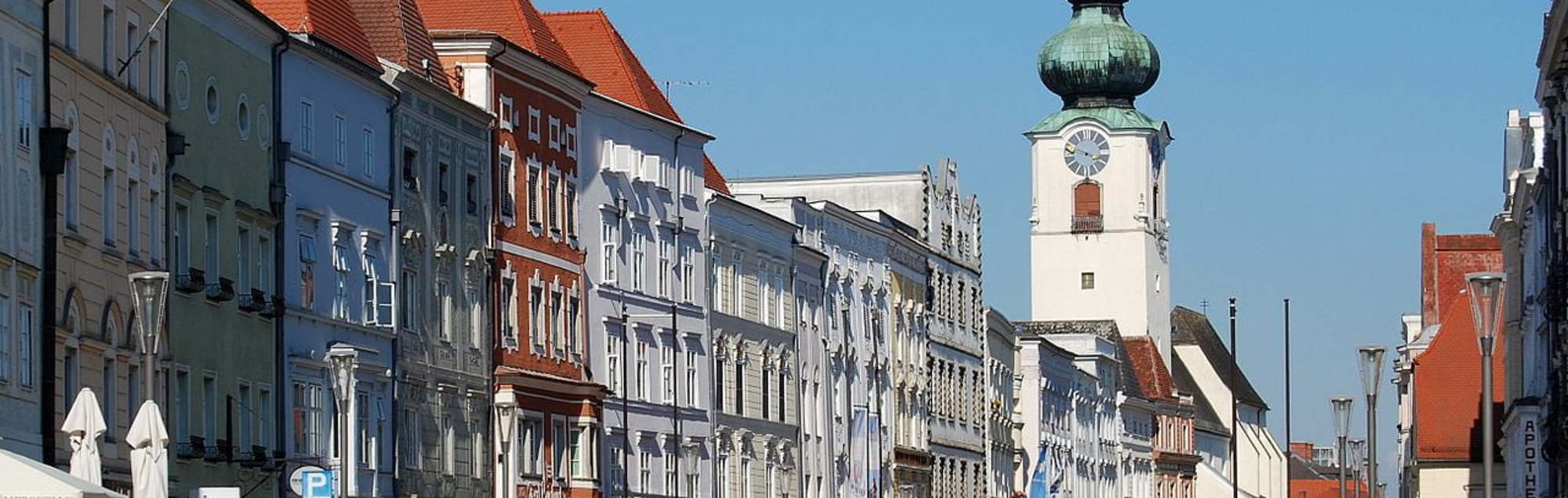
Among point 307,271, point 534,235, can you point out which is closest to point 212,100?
point 307,271

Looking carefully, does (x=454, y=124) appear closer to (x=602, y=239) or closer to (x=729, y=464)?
(x=602, y=239)

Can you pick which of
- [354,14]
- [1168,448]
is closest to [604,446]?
[354,14]

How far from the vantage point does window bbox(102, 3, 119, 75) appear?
42.4 m

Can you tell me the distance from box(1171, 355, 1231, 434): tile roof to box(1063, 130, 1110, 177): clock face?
14.4 m

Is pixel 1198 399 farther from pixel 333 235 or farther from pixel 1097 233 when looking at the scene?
pixel 333 235

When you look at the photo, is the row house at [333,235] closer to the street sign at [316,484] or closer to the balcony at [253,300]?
the balcony at [253,300]

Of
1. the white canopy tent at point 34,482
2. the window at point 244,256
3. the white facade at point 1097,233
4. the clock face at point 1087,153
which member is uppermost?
the clock face at point 1087,153

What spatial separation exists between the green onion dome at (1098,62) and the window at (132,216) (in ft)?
412

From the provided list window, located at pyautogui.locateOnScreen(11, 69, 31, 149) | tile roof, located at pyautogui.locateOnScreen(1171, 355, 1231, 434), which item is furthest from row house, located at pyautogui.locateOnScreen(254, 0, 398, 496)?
tile roof, located at pyautogui.locateOnScreen(1171, 355, 1231, 434)

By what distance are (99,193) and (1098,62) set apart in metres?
127

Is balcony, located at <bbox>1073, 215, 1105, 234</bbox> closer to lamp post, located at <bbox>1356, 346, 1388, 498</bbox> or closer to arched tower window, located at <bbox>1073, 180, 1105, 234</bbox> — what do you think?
arched tower window, located at <bbox>1073, 180, 1105, 234</bbox>

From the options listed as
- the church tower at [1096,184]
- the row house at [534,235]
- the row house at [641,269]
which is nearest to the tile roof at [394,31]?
the row house at [534,235]

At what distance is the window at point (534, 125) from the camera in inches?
2571

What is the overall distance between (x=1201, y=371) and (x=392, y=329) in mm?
136624
